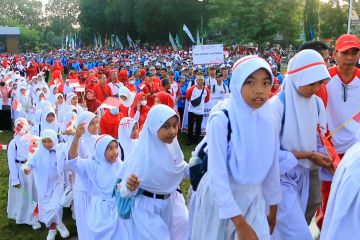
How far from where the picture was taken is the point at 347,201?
88.5 inches

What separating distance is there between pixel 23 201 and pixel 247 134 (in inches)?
185

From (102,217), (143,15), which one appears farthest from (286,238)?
(143,15)

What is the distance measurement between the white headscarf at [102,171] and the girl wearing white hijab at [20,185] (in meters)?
2.02

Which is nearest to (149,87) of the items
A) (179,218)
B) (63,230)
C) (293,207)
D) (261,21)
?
(63,230)

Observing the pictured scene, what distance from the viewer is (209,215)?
118 inches

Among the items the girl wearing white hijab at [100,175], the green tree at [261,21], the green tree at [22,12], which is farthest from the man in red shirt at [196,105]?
the green tree at [22,12]

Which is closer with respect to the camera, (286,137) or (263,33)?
(286,137)

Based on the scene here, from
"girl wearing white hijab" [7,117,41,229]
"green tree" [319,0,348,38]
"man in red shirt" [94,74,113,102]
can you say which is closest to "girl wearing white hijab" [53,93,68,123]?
"man in red shirt" [94,74,113,102]

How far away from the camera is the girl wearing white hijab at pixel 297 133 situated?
10.5 feet

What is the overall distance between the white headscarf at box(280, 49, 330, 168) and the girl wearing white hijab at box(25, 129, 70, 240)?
342cm

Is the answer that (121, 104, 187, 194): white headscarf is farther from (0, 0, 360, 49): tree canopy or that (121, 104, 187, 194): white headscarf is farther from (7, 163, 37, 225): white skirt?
(0, 0, 360, 49): tree canopy

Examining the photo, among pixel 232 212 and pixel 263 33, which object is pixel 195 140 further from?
pixel 263 33

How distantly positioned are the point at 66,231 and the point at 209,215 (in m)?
3.35

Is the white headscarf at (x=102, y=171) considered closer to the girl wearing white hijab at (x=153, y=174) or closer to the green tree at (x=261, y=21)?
the girl wearing white hijab at (x=153, y=174)
